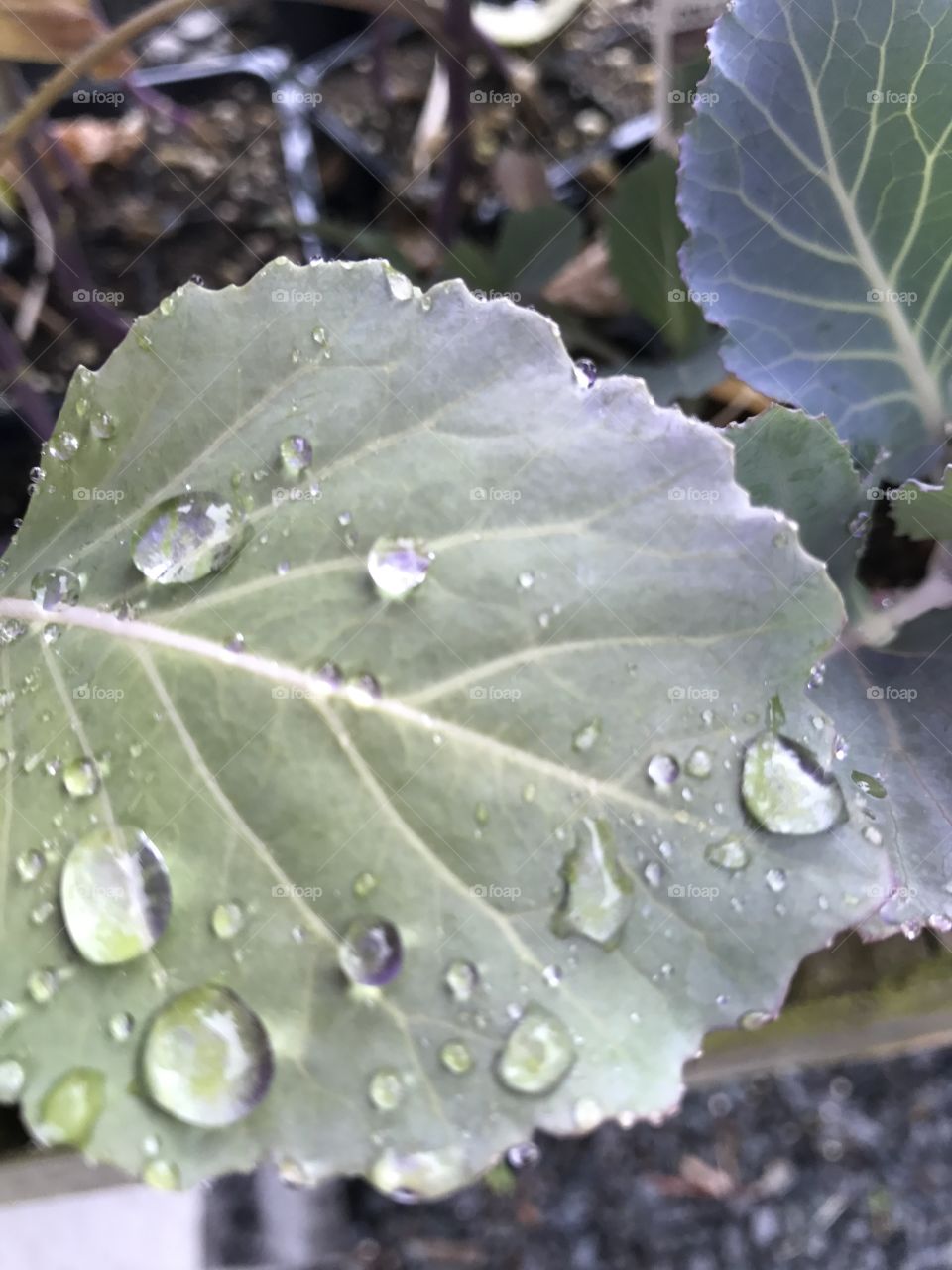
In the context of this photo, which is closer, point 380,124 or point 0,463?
point 0,463

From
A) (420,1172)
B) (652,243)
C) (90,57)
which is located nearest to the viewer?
(420,1172)

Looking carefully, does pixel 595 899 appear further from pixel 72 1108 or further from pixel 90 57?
pixel 90 57

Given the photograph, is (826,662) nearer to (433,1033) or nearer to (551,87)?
(433,1033)

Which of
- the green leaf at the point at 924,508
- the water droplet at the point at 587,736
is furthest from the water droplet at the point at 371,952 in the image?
the green leaf at the point at 924,508

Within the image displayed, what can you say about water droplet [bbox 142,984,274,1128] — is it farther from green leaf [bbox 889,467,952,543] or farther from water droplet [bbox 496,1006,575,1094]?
green leaf [bbox 889,467,952,543]

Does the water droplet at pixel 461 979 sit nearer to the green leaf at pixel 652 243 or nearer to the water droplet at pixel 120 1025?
the water droplet at pixel 120 1025

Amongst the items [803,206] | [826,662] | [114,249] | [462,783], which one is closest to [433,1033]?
[462,783]

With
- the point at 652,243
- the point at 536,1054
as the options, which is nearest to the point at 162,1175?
the point at 536,1054
